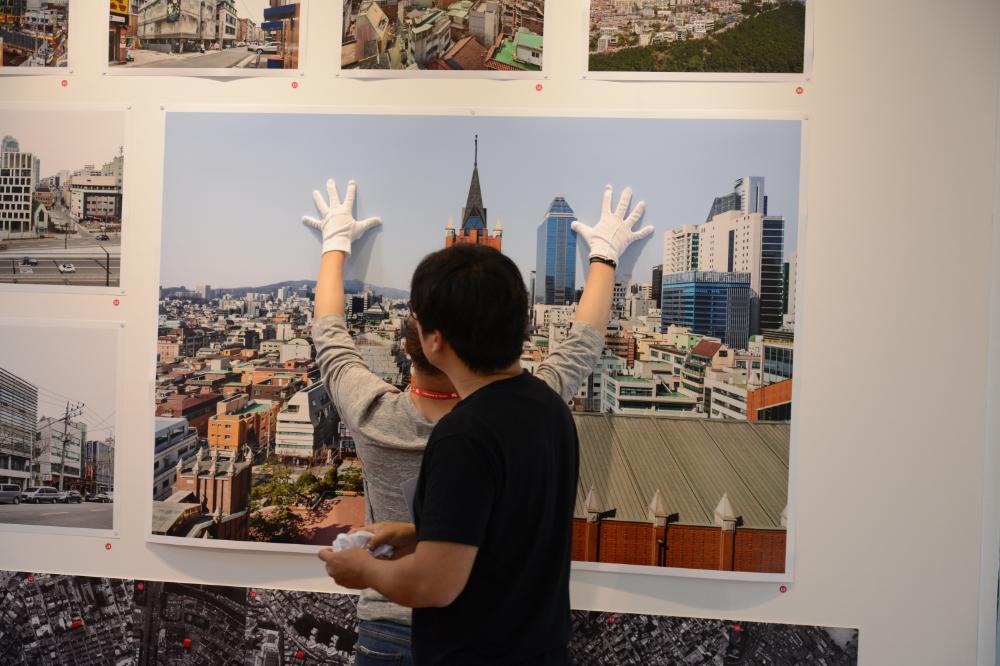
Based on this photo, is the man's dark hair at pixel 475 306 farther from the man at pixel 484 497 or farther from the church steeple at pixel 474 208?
the church steeple at pixel 474 208

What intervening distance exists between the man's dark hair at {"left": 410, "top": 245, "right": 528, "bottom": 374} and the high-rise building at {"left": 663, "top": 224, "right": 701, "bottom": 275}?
0.89 m

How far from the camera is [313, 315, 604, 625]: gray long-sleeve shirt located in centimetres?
144

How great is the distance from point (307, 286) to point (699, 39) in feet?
3.92

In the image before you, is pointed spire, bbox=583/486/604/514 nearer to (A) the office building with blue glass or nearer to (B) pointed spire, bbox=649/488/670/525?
(B) pointed spire, bbox=649/488/670/525

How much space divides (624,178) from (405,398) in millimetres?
825

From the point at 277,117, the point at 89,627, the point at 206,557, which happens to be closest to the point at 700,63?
the point at 277,117

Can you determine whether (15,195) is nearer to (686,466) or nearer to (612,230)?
(612,230)

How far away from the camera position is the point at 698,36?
1.85 metres

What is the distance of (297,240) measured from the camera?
77.6 inches

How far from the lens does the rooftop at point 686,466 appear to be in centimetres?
183

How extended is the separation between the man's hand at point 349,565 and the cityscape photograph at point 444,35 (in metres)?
1.29

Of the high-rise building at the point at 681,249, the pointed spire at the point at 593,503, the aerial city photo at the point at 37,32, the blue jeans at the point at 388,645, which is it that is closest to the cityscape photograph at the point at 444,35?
the high-rise building at the point at 681,249

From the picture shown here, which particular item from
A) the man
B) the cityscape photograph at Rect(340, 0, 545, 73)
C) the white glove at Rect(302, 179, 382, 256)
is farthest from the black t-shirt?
the cityscape photograph at Rect(340, 0, 545, 73)

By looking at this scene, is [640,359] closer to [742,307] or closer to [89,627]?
[742,307]
